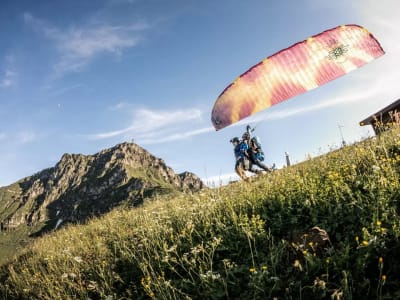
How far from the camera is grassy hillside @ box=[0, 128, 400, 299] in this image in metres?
3.76

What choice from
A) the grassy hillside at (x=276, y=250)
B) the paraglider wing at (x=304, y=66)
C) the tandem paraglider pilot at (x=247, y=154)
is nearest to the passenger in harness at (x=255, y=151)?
the tandem paraglider pilot at (x=247, y=154)

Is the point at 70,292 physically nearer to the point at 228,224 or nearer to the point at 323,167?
the point at 228,224

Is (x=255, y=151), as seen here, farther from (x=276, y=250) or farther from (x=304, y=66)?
(x=276, y=250)

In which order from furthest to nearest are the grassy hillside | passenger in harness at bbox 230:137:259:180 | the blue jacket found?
the blue jacket
passenger in harness at bbox 230:137:259:180
the grassy hillside

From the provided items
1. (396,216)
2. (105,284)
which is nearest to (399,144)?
(396,216)

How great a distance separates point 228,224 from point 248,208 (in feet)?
1.80

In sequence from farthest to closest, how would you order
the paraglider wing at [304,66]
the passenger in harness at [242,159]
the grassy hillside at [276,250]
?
the passenger in harness at [242,159] < the paraglider wing at [304,66] < the grassy hillside at [276,250]

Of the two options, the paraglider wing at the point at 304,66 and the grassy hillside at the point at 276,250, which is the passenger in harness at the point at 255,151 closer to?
the paraglider wing at the point at 304,66

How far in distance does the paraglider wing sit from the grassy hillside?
206 inches

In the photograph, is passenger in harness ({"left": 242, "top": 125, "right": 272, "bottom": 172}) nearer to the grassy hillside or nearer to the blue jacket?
the blue jacket

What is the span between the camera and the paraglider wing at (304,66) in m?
12.1

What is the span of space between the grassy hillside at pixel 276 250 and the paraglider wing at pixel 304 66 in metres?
5.22

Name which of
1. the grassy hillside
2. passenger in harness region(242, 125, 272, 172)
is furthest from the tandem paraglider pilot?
the grassy hillside

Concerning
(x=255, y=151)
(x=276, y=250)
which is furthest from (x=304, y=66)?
(x=276, y=250)
